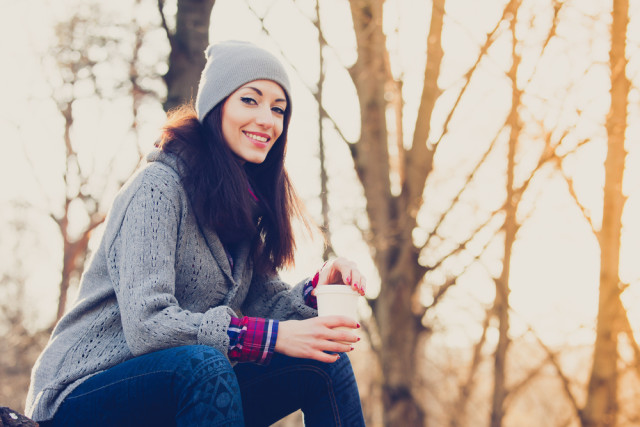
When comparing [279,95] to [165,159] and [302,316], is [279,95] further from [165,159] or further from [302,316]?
[302,316]

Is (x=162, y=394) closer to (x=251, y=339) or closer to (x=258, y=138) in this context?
(x=251, y=339)

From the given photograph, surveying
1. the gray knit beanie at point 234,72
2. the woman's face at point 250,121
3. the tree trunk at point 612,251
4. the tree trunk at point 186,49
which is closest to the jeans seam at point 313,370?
the woman's face at point 250,121

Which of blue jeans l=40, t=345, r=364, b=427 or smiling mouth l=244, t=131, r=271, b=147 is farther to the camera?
smiling mouth l=244, t=131, r=271, b=147

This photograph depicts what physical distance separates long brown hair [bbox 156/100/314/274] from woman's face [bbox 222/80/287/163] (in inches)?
1.5

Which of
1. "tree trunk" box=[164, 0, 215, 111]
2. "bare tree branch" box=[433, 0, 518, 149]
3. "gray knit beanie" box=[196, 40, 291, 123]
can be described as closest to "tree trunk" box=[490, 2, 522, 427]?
"bare tree branch" box=[433, 0, 518, 149]

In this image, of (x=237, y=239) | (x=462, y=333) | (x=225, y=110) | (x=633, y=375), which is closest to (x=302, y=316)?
(x=237, y=239)

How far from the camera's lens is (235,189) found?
6.46 ft

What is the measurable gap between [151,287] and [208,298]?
31cm

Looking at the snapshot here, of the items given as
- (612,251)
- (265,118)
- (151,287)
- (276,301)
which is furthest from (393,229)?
(151,287)

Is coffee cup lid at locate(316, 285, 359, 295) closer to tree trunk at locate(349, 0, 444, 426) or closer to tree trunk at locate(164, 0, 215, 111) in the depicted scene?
tree trunk at locate(164, 0, 215, 111)

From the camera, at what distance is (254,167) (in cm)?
232

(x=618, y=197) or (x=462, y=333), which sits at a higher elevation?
(x=618, y=197)

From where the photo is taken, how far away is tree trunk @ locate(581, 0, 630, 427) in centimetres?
519

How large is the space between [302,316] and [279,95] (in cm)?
74
